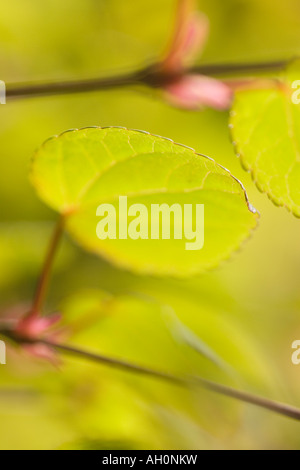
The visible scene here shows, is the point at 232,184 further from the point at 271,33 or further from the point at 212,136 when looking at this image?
the point at 271,33

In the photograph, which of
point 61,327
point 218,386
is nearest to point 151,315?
point 61,327

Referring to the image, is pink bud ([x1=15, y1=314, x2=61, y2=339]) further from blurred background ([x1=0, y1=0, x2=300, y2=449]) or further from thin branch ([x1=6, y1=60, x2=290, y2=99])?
thin branch ([x1=6, y1=60, x2=290, y2=99])

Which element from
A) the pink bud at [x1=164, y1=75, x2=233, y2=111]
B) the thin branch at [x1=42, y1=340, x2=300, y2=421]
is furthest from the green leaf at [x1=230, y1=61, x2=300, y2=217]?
the thin branch at [x1=42, y1=340, x2=300, y2=421]

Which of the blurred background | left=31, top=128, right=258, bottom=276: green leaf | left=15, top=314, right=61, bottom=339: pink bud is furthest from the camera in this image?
the blurred background

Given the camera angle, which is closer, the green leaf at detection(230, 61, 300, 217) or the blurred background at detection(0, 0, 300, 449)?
the green leaf at detection(230, 61, 300, 217)

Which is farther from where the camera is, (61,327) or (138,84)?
(61,327)
